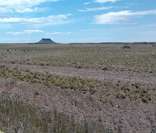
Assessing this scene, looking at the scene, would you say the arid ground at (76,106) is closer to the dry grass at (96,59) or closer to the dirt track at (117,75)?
the dirt track at (117,75)

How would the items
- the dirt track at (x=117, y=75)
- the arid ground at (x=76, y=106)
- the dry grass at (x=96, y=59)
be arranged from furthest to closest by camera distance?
1. the dry grass at (x=96, y=59)
2. the dirt track at (x=117, y=75)
3. the arid ground at (x=76, y=106)

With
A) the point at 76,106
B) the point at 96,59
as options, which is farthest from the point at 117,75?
the point at 96,59

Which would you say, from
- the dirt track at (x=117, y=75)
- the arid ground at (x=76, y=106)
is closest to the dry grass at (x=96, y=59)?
the dirt track at (x=117, y=75)

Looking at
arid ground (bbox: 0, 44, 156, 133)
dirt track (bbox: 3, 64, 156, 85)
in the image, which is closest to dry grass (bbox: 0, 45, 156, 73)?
dirt track (bbox: 3, 64, 156, 85)

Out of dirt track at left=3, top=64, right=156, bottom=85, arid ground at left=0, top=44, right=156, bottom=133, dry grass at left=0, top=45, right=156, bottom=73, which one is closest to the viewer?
arid ground at left=0, top=44, right=156, bottom=133

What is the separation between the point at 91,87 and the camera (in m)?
22.2

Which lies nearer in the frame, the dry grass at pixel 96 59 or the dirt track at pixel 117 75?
the dirt track at pixel 117 75

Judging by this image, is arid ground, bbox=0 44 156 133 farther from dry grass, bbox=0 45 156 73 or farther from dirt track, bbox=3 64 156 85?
dry grass, bbox=0 45 156 73

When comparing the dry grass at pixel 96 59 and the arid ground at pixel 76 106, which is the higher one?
the arid ground at pixel 76 106

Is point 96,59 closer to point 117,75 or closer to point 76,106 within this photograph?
point 117,75

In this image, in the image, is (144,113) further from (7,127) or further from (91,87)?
(7,127)

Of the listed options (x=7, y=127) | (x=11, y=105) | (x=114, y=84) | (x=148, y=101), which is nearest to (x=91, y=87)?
(x=114, y=84)

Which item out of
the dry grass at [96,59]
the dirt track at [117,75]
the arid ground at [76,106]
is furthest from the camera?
the dry grass at [96,59]

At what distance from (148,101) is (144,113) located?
6.72ft
